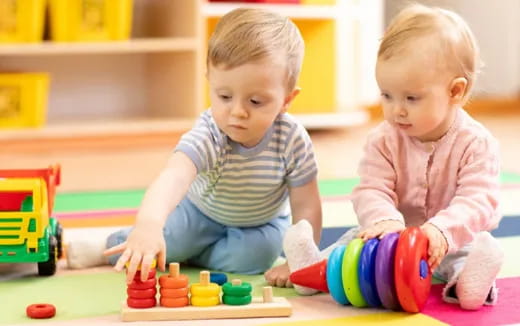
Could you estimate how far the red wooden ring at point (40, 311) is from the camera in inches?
41.3

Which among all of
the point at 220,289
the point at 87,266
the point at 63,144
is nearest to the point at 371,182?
the point at 220,289

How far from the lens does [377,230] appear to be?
1.12 meters

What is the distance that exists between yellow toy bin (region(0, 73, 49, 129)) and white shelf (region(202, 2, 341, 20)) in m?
0.50

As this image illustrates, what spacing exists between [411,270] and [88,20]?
1.62 metres

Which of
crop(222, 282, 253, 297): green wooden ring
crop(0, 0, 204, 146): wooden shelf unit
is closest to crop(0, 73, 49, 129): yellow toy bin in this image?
crop(0, 0, 204, 146): wooden shelf unit

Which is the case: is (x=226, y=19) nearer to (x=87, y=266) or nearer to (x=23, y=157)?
(x=87, y=266)

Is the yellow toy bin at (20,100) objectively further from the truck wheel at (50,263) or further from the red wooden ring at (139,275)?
the red wooden ring at (139,275)

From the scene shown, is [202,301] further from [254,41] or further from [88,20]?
[88,20]

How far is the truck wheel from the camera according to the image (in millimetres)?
1246

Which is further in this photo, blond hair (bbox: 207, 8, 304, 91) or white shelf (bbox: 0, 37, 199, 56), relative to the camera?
white shelf (bbox: 0, 37, 199, 56)

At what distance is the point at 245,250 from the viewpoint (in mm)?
1287

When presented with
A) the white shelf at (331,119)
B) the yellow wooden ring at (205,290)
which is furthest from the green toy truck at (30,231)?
the white shelf at (331,119)

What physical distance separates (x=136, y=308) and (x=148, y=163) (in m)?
1.28

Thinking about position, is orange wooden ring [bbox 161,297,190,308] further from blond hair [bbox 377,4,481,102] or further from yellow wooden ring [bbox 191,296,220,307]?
blond hair [bbox 377,4,481,102]
